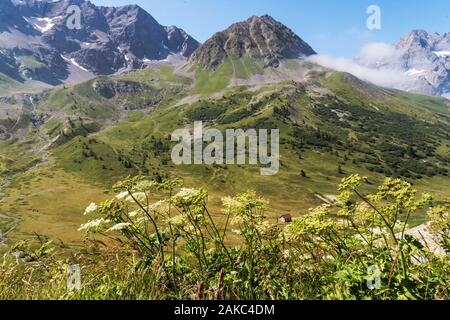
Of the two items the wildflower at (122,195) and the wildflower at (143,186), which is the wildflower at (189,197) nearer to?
the wildflower at (143,186)

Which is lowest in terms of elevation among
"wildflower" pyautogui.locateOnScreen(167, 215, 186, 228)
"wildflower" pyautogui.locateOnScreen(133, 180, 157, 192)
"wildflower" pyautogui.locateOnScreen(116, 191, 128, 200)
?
"wildflower" pyautogui.locateOnScreen(167, 215, 186, 228)

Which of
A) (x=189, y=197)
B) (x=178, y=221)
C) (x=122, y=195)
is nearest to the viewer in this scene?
(x=189, y=197)

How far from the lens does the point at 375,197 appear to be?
7699mm

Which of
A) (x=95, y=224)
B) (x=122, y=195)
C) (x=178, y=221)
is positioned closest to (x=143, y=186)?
(x=122, y=195)

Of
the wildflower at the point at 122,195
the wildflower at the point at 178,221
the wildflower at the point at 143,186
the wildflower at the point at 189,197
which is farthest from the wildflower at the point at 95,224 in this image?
the wildflower at the point at 189,197

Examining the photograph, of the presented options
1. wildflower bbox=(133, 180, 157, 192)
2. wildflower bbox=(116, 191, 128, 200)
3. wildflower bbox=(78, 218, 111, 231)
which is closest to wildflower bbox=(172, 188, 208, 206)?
wildflower bbox=(133, 180, 157, 192)

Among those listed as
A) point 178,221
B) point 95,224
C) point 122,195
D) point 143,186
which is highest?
point 143,186

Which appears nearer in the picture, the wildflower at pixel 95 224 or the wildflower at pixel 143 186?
the wildflower at pixel 95 224

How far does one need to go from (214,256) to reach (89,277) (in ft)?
7.60

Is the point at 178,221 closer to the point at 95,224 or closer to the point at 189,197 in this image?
the point at 189,197

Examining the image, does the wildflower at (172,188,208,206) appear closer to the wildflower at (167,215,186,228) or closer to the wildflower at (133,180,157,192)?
the wildflower at (167,215,186,228)
